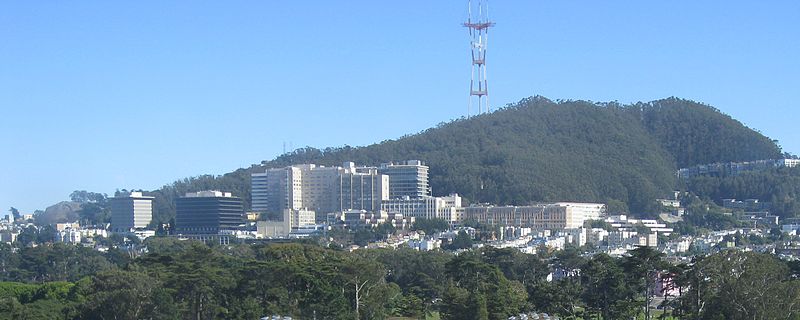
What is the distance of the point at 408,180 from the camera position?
502 feet

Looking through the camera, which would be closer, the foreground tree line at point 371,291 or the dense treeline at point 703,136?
the foreground tree line at point 371,291

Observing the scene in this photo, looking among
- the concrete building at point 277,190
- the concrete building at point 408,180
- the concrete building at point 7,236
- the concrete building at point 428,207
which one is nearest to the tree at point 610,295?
the concrete building at point 428,207

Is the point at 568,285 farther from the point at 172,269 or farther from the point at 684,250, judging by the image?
the point at 684,250

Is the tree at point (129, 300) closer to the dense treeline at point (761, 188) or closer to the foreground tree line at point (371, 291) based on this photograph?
the foreground tree line at point (371, 291)

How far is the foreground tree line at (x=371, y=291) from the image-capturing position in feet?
151

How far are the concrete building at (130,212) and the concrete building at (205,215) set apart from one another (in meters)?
14.1

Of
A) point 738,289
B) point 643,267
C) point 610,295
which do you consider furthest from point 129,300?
point 738,289

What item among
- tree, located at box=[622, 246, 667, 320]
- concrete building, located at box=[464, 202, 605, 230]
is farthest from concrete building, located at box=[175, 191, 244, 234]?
tree, located at box=[622, 246, 667, 320]

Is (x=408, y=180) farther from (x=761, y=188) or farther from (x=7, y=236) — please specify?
(x=7, y=236)

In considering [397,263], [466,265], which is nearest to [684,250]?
[397,263]

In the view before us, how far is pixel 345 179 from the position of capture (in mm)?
152250

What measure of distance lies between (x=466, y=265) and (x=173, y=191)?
118 m

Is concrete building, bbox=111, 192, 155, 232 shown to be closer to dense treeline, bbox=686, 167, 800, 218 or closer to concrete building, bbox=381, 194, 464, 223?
concrete building, bbox=381, 194, 464, 223

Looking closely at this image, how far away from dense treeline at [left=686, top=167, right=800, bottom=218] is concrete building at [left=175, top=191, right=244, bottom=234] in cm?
5449
